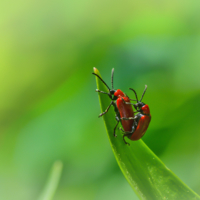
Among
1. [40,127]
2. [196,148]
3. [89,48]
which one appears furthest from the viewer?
[89,48]

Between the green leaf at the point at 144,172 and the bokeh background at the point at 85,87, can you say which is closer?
the green leaf at the point at 144,172

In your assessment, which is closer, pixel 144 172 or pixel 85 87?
pixel 144 172

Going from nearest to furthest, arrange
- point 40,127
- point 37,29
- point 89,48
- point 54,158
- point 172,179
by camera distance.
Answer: point 172,179
point 54,158
point 40,127
point 89,48
point 37,29

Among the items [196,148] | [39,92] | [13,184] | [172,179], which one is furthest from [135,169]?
[39,92]

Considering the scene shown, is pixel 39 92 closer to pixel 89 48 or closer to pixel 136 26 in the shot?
pixel 89 48
